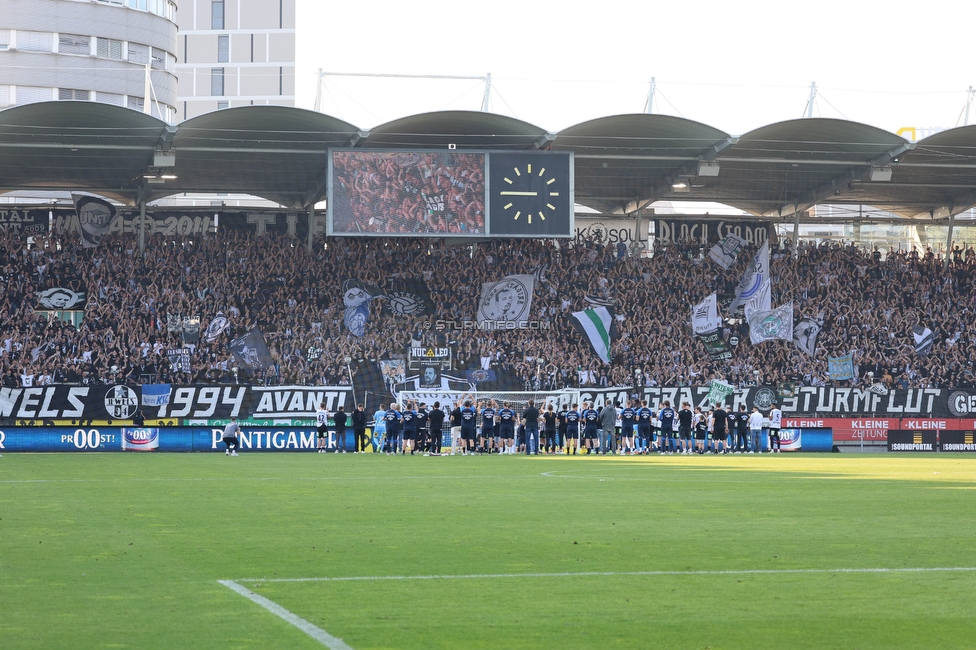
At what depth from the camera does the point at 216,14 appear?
106m

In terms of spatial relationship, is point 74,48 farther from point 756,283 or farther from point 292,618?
point 292,618

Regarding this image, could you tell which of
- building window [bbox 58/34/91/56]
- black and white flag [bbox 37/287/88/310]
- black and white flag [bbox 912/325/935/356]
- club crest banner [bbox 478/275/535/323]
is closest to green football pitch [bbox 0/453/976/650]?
black and white flag [bbox 37/287/88/310]

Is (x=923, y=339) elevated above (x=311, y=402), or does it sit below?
above

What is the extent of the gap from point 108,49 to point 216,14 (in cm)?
3334

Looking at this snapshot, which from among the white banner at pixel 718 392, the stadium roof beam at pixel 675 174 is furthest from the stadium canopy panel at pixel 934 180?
the white banner at pixel 718 392

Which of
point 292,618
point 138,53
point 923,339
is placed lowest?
point 292,618

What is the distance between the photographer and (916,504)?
16.4 metres

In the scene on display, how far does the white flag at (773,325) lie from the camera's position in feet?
151

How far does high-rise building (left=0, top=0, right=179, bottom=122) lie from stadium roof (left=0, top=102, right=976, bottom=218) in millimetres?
26286

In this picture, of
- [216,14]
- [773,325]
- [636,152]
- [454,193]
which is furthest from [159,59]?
[773,325]

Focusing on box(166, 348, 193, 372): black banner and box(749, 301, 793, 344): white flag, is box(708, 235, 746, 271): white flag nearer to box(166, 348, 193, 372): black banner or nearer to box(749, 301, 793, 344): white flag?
box(749, 301, 793, 344): white flag

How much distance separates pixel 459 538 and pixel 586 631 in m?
5.00

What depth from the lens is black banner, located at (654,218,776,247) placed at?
51.7m

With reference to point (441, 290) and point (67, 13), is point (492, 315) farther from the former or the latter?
point (67, 13)
